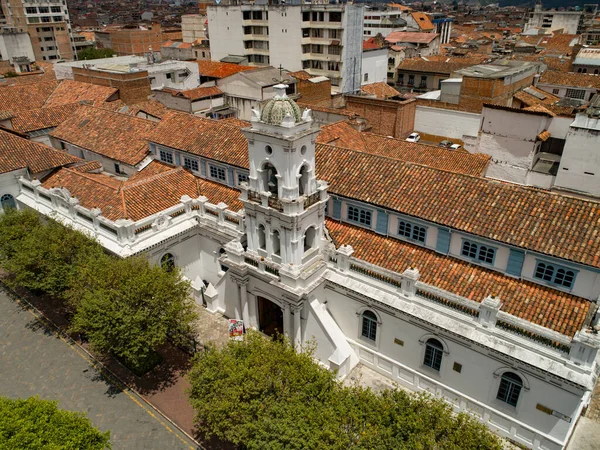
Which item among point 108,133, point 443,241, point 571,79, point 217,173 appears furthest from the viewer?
point 571,79

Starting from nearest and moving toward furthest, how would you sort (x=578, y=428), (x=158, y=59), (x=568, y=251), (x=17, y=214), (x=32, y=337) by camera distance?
(x=568, y=251) < (x=578, y=428) < (x=32, y=337) < (x=17, y=214) < (x=158, y=59)

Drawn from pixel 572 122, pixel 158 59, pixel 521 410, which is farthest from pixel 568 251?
pixel 158 59

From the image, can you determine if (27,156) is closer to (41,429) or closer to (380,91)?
(41,429)

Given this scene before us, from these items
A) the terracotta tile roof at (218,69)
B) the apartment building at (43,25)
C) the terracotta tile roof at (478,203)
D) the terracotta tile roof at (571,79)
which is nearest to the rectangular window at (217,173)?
the terracotta tile roof at (478,203)

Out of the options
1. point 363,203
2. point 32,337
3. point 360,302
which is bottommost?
point 32,337

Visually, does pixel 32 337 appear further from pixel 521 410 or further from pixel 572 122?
pixel 572 122

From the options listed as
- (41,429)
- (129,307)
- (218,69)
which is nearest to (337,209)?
(129,307)

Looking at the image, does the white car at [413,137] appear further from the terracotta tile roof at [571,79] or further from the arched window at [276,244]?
the arched window at [276,244]
